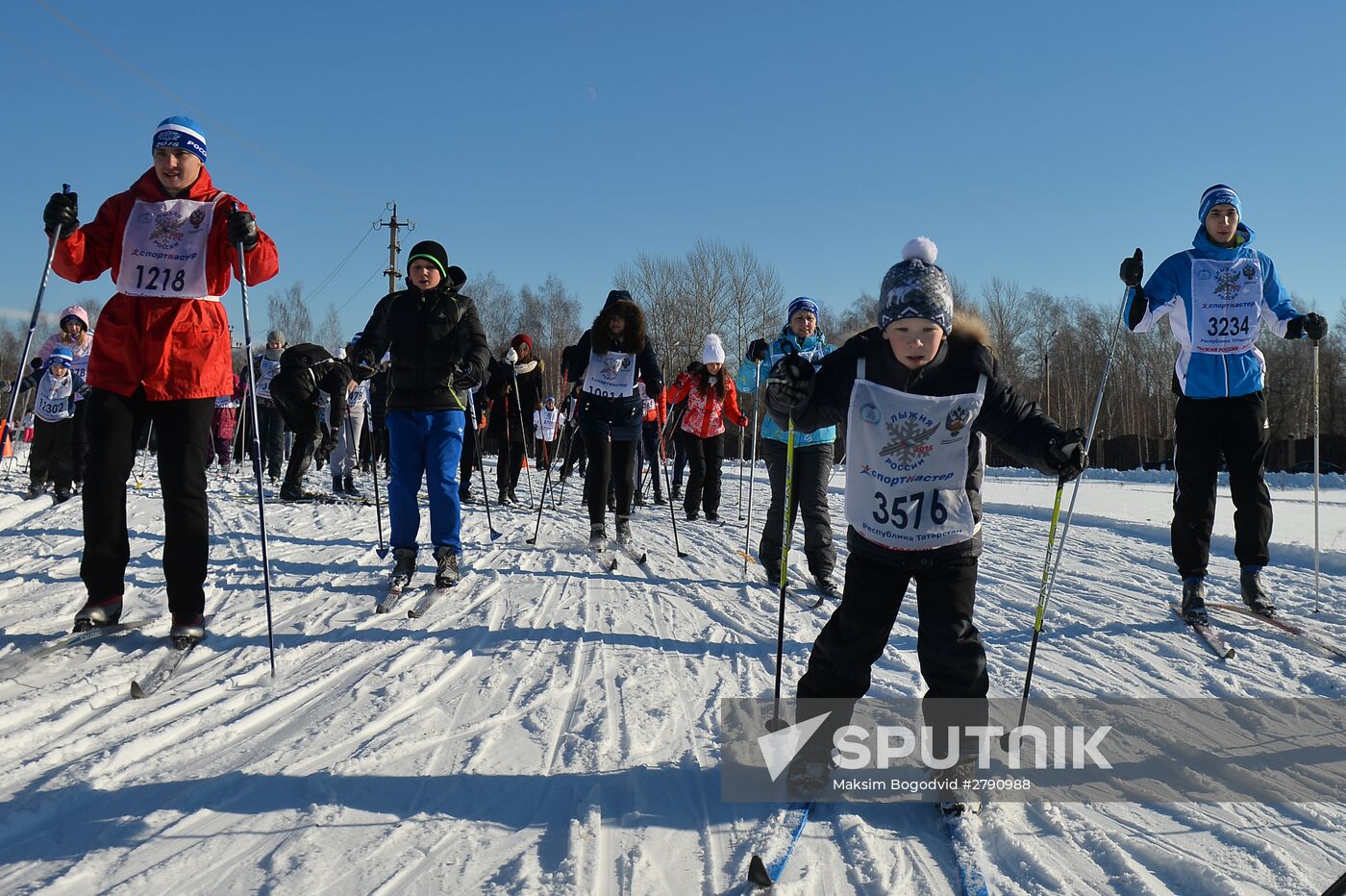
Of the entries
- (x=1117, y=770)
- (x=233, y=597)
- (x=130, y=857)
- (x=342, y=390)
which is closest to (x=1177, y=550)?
(x=1117, y=770)

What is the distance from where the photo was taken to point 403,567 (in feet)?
16.2

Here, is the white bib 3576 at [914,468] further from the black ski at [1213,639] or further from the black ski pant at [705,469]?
the black ski pant at [705,469]

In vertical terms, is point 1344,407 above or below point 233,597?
above

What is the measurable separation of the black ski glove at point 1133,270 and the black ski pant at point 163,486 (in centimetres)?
489

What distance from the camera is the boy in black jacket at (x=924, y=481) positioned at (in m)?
2.46

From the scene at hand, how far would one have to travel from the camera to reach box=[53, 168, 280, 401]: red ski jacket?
135 inches

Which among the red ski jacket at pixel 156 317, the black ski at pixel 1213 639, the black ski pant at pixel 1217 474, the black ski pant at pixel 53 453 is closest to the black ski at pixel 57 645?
the red ski jacket at pixel 156 317

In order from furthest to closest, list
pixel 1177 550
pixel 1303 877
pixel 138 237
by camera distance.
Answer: pixel 1177 550, pixel 138 237, pixel 1303 877

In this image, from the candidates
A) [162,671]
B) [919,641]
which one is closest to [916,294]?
[919,641]

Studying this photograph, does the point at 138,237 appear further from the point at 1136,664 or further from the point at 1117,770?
the point at 1136,664

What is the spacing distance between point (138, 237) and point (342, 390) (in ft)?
22.4

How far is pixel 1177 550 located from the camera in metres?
4.95

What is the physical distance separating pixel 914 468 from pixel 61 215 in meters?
3.72

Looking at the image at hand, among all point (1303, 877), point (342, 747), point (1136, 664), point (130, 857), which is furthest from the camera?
point (1136, 664)
